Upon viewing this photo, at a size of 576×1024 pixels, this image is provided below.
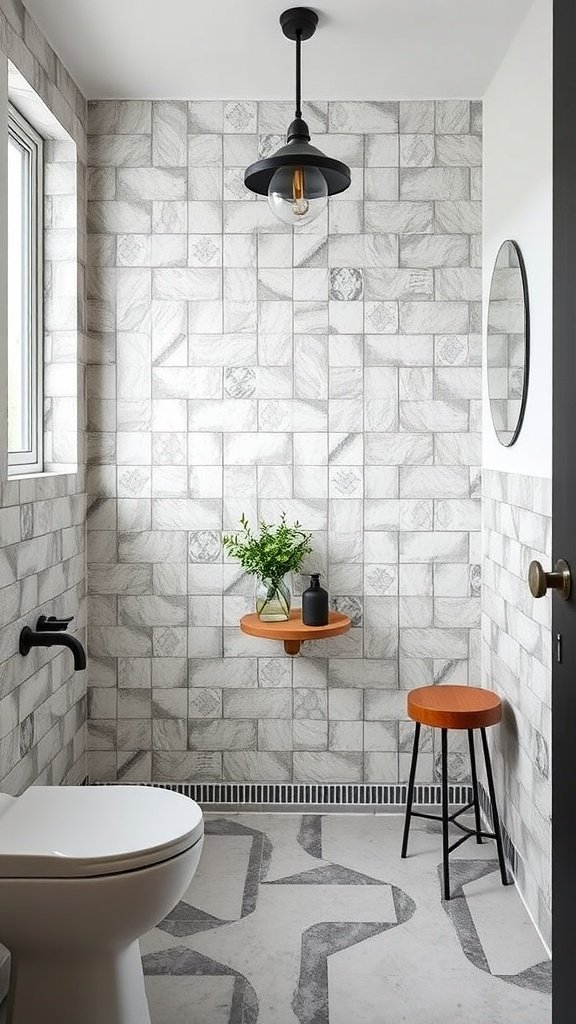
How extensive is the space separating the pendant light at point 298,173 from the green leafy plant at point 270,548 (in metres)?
1.13

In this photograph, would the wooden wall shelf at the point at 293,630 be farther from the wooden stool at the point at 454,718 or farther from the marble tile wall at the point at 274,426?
the wooden stool at the point at 454,718

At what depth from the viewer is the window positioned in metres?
3.00

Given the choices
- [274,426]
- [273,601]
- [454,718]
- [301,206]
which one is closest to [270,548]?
[273,601]

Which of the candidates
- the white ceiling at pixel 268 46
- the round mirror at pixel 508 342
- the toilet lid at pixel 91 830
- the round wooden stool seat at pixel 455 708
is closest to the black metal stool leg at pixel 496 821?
the round wooden stool seat at pixel 455 708

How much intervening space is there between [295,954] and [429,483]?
168cm

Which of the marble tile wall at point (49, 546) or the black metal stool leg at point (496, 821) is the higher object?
the marble tile wall at point (49, 546)

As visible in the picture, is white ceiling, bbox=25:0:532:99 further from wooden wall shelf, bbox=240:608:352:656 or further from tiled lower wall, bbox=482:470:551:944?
wooden wall shelf, bbox=240:608:352:656

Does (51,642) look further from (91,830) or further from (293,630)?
(293,630)

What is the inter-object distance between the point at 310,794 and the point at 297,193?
2129mm

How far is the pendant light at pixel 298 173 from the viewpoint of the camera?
2.60 metres

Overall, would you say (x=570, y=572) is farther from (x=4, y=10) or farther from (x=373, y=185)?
(x=373, y=185)

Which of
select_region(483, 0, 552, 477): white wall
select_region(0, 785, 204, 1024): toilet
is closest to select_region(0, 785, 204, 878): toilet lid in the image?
select_region(0, 785, 204, 1024): toilet

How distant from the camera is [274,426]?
347 cm

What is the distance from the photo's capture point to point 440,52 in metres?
2.99
